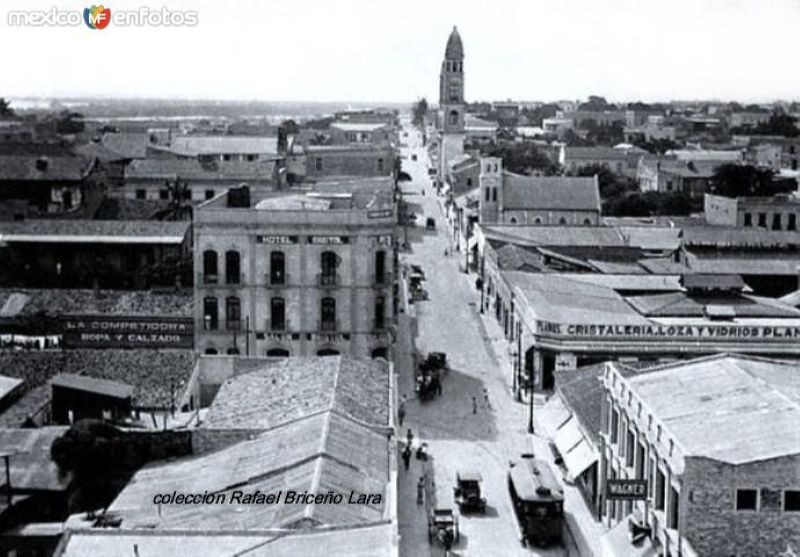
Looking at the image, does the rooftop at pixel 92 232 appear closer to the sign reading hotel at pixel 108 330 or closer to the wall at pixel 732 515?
the sign reading hotel at pixel 108 330

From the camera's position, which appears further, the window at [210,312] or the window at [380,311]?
the window at [380,311]

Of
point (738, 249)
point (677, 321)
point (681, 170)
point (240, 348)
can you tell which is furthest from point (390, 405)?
point (681, 170)

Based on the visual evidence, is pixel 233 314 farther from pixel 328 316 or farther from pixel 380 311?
pixel 380 311

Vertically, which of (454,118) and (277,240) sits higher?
(454,118)

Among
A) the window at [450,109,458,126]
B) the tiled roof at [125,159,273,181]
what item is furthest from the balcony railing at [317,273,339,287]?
→ the window at [450,109,458,126]

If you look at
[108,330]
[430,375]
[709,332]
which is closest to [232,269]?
[108,330]

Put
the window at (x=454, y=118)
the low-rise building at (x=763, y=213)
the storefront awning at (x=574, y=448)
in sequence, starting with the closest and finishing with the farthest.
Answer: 1. the storefront awning at (x=574, y=448)
2. the low-rise building at (x=763, y=213)
3. the window at (x=454, y=118)

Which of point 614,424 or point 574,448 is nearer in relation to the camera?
point 614,424

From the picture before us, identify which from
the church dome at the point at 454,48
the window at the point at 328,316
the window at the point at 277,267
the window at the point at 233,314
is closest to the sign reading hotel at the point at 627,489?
the window at the point at 328,316

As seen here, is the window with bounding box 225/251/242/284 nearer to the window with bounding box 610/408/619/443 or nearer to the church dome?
the window with bounding box 610/408/619/443
